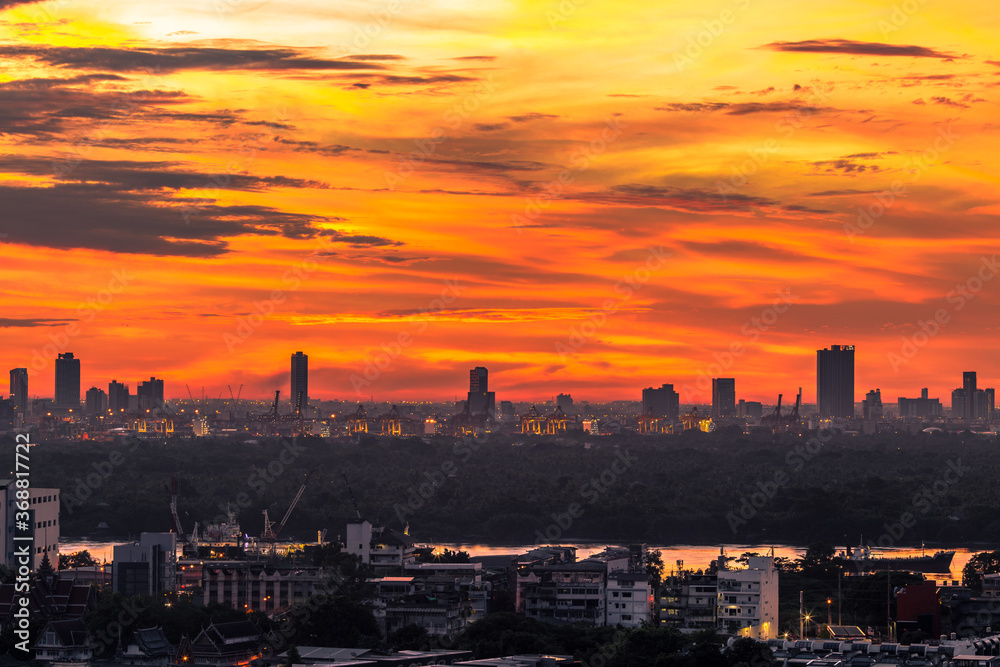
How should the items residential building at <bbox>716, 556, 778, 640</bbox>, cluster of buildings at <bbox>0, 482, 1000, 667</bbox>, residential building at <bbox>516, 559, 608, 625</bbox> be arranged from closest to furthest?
cluster of buildings at <bbox>0, 482, 1000, 667</bbox> → residential building at <bbox>716, 556, 778, 640</bbox> → residential building at <bbox>516, 559, 608, 625</bbox>

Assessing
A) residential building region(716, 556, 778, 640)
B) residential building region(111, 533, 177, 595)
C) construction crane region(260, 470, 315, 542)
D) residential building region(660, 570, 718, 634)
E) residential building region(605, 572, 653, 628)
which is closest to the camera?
residential building region(716, 556, 778, 640)

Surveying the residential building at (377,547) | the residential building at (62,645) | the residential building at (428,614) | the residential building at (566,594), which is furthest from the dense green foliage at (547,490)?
the residential building at (62,645)

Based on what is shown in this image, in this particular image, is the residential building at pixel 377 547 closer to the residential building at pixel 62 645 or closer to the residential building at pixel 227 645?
the residential building at pixel 227 645

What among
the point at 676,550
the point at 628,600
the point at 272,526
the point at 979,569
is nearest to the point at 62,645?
the point at 628,600

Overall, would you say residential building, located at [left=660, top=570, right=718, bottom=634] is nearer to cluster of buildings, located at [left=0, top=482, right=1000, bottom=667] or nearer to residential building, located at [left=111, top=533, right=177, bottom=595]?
cluster of buildings, located at [left=0, top=482, right=1000, bottom=667]

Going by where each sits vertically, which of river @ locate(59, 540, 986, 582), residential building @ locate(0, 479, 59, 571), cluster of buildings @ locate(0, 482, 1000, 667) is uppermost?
residential building @ locate(0, 479, 59, 571)


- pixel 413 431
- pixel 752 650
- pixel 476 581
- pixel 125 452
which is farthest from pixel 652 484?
pixel 413 431

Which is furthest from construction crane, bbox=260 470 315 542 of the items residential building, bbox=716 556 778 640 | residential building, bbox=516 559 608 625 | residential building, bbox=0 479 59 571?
residential building, bbox=716 556 778 640
